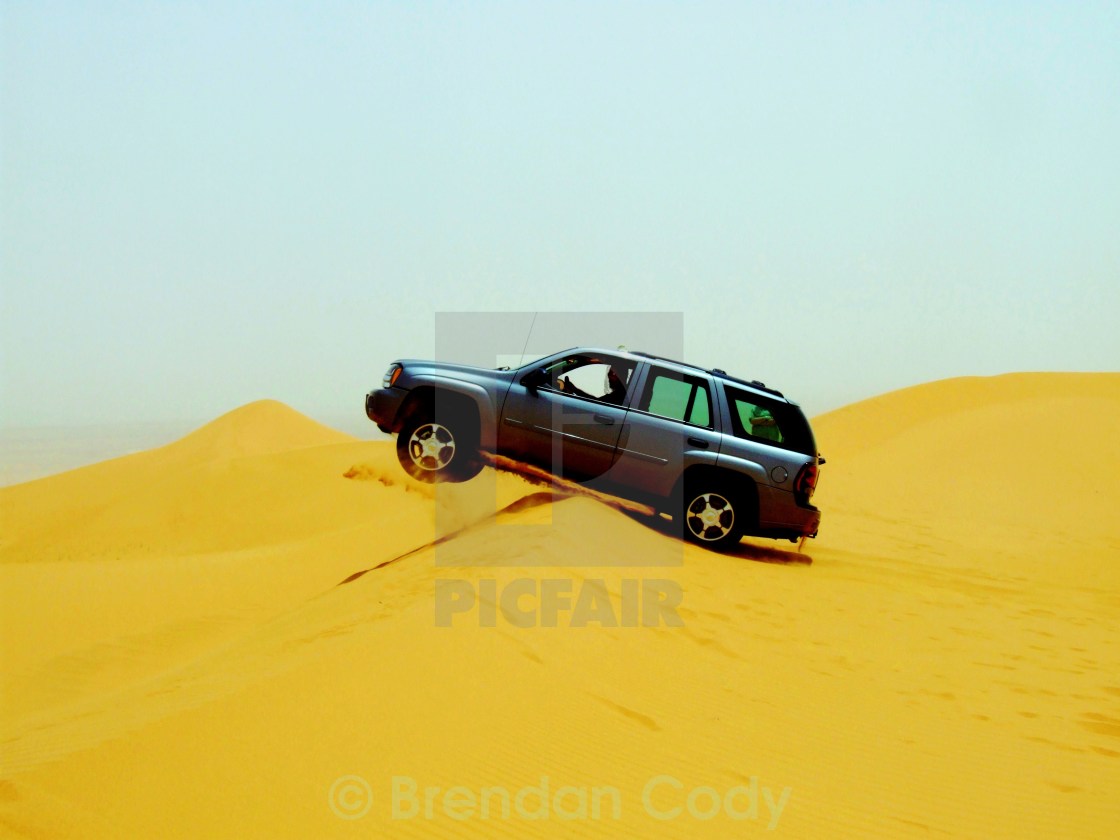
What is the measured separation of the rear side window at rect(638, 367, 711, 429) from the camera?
8836 mm

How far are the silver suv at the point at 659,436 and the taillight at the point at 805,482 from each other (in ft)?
0.03

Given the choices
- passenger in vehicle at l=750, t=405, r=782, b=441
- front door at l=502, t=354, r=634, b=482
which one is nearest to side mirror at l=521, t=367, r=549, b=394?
front door at l=502, t=354, r=634, b=482

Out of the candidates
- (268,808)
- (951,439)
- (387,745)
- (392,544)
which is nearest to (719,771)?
(387,745)

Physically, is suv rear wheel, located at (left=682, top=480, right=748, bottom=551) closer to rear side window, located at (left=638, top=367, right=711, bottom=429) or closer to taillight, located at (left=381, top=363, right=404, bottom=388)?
rear side window, located at (left=638, top=367, right=711, bottom=429)

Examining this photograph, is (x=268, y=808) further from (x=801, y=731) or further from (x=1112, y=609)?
(x=1112, y=609)

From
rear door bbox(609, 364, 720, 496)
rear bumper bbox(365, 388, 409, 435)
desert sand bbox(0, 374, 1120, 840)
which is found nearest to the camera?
desert sand bbox(0, 374, 1120, 840)

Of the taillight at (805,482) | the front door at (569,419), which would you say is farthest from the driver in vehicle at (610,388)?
the taillight at (805,482)

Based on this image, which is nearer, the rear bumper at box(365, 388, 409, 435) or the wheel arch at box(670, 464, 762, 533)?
the wheel arch at box(670, 464, 762, 533)

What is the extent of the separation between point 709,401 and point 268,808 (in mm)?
6199

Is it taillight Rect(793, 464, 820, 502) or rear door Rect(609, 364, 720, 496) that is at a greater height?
rear door Rect(609, 364, 720, 496)

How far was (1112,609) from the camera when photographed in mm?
9836

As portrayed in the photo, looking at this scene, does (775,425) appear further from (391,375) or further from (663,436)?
(391,375)

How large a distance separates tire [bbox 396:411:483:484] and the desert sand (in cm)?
78

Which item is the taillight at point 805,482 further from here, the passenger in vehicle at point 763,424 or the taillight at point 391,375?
the taillight at point 391,375
